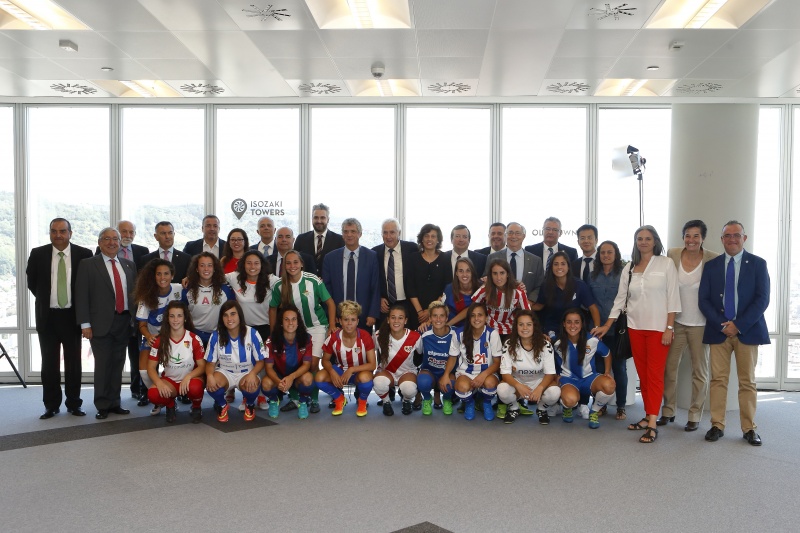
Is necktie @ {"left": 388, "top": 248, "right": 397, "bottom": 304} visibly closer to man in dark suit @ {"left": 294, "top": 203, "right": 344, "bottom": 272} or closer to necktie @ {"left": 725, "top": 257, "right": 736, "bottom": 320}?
man in dark suit @ {"left": 294, "top": 203, "right": 344, "bottom": 272}

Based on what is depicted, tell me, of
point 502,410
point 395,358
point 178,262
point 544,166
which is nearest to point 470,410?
point 502,410

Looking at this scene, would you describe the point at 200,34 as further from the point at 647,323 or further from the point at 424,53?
the point at 647,323

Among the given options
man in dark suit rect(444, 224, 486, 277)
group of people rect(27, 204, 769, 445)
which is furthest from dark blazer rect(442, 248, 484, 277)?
group of people rect(27, 204, 769, 445)

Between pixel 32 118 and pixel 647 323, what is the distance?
25.3 feet

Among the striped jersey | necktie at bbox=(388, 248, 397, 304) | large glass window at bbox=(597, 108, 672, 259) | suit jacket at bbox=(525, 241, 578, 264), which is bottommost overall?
the striped jersey

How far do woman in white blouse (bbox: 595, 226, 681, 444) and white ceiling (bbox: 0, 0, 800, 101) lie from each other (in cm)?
174

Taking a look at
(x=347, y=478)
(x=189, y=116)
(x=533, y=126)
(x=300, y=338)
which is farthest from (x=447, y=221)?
(x=347, y=478)

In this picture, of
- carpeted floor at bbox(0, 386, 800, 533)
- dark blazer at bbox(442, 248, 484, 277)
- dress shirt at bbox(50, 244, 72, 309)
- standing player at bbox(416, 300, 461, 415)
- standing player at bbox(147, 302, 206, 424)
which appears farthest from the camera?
dark blazer at bbox(442, 248, 484, 277)

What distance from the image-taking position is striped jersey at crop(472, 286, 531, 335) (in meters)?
5.42

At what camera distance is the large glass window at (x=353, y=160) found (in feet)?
25.4

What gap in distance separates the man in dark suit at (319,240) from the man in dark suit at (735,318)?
3.51 metres

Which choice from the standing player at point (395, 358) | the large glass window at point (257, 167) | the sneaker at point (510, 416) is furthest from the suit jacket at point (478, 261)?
the large glass window at point (257, 167)

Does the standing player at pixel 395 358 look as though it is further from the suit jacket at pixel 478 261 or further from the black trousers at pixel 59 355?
the black trousers at pixel 59 355

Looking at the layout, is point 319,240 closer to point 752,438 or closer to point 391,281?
point 391,281
